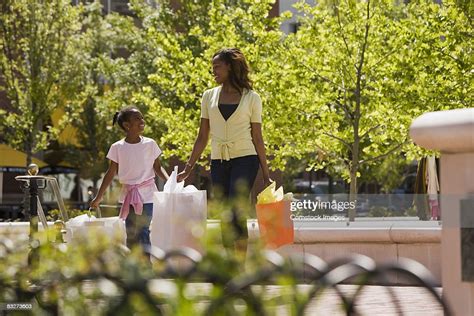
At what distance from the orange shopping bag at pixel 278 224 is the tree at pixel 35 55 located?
29.6m

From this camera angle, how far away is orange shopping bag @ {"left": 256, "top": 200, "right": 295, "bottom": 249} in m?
8.88

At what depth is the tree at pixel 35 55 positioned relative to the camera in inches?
1500

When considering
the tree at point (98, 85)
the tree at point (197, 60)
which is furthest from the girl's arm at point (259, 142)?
the tree at point (98, 85)

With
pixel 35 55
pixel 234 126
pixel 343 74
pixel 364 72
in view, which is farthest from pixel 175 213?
pixel 35 55

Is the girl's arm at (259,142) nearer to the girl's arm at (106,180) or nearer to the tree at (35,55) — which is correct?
the girl's arm at (106,180)

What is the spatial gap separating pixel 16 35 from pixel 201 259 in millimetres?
36083

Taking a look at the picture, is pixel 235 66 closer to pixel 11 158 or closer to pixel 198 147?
pixel 198 147

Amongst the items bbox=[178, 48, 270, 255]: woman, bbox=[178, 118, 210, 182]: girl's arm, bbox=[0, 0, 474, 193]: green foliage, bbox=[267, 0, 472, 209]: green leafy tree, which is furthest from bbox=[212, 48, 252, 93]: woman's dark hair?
bbox=[267, 0, 472, 209]: green leafy tree

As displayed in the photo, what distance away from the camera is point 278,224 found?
886 centimetres

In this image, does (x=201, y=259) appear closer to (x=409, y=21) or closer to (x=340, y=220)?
Result: (x=340, y=220)

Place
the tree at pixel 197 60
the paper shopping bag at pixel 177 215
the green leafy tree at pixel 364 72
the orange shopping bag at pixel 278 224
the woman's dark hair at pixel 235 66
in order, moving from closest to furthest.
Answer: the orange shopping bag at pixel 278 224 → the woman's dark hair at pixel 235 66 → the paper shopping bag at pixel 177 215 → the green leafy tree at pixel 364 72 → the tree at pixel 197 60

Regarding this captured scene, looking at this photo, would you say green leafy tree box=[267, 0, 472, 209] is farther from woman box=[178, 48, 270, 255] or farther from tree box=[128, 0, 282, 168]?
woman box=[178, 48, 270, 255]

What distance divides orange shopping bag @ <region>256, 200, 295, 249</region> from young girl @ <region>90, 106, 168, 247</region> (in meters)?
1.42

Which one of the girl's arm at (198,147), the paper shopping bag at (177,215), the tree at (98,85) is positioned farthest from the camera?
the tree at (98,85)
